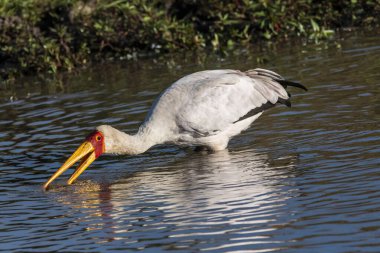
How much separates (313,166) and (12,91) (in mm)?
8139

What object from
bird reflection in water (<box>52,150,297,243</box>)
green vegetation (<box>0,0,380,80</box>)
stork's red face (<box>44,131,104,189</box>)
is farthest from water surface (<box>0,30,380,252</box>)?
green vegetation (<box>0,0,380,80</box>)

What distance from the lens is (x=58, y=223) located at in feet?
25.1

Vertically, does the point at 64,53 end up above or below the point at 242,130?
above

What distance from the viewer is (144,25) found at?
1664cm

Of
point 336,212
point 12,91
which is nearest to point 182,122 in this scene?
point 336,212

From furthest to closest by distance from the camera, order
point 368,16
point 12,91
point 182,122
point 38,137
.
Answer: point 368,16 < point 12,91 < point 38,137 < point 182,122

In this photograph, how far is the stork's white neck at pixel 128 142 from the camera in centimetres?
956

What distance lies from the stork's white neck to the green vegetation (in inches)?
261

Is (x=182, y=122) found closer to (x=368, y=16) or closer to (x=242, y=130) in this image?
(x=242, y=130)

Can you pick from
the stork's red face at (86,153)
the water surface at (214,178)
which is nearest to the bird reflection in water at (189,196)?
the water surface at (214,178)

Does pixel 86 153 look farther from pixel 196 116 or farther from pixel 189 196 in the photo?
pixel 189 196

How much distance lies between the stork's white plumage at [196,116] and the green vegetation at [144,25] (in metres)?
5.79

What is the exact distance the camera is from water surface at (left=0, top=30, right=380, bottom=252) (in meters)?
6.71

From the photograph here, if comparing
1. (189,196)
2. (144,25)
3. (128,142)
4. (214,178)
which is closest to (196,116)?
(128,142)
